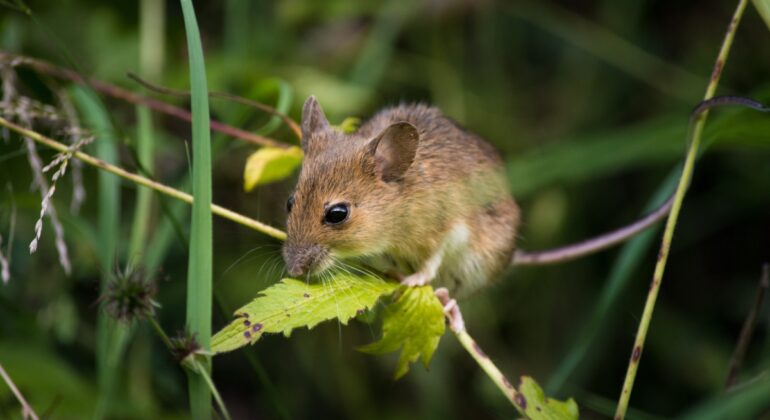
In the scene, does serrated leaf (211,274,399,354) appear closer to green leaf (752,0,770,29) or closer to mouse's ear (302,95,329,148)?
mouse's ear (302,95,329,148)

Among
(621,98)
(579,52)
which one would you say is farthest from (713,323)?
(579,52)

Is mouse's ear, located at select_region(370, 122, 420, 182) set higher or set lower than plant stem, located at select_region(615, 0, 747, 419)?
higher

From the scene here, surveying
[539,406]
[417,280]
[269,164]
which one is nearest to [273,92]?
[269,164]

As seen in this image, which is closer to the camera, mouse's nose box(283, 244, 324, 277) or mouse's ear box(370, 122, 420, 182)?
mouse's nose box(283, 244, 324, 277)

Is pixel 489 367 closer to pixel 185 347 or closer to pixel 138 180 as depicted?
pixel 185 347

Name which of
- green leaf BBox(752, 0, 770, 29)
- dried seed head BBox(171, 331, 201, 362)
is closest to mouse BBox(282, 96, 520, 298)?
dried seed head BBox(171, 331, 201, 362)

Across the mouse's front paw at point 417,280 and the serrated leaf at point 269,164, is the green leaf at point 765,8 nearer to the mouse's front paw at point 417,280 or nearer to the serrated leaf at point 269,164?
the mouse's front paw at point 417,280
